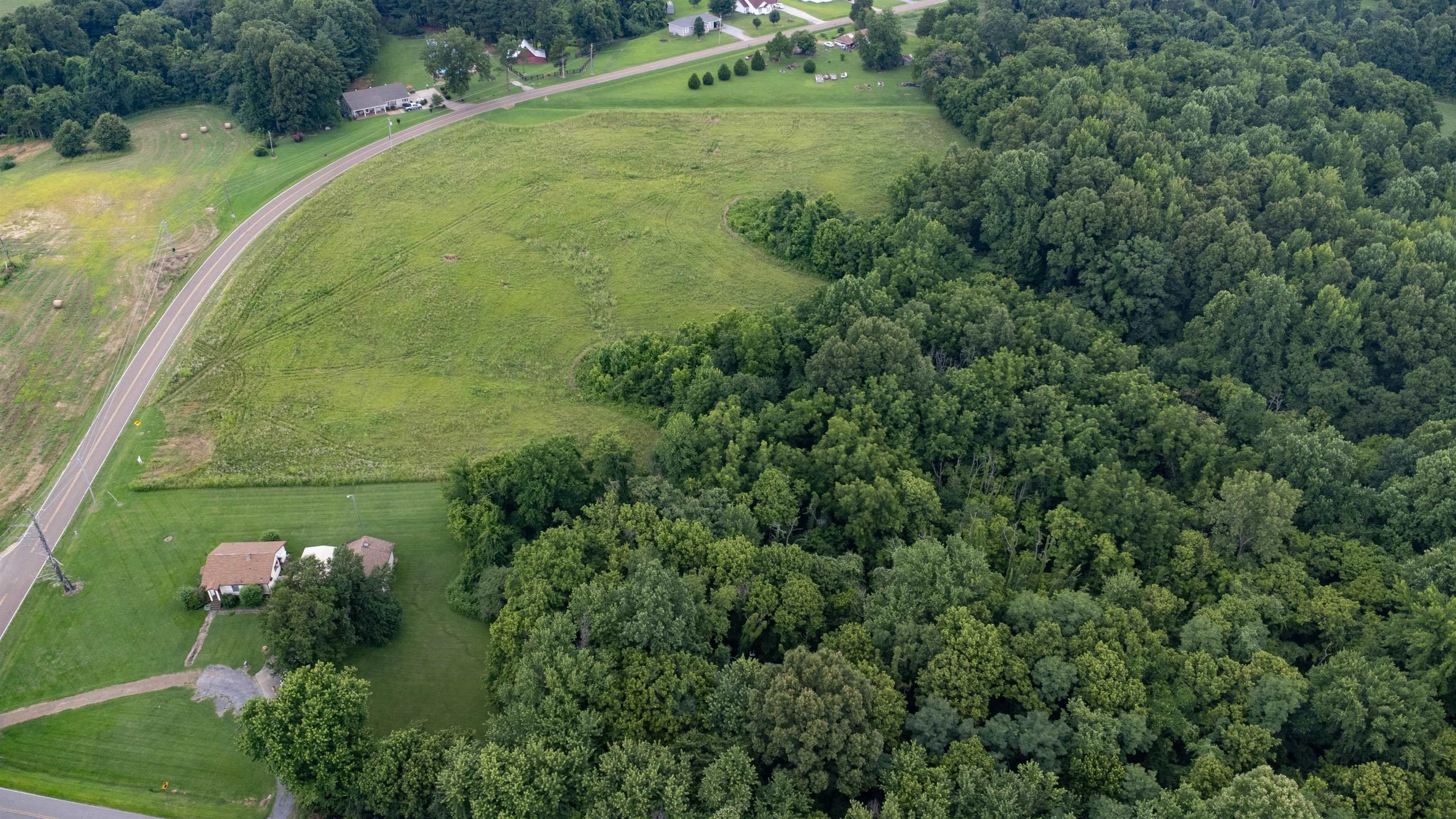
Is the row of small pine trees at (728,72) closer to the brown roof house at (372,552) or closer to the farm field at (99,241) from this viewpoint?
the farm field at (99,241)

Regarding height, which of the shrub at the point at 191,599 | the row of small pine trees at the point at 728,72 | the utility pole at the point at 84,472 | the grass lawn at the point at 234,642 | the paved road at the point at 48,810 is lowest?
the paved road at the point at 48,810

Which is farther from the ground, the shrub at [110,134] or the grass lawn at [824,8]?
the grass lawn at [824,8]

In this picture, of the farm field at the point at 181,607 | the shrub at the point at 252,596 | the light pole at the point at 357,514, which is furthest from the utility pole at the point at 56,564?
the light pole at the point at 357,514

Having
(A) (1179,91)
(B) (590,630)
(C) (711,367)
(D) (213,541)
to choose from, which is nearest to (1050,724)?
(B) (590,630)

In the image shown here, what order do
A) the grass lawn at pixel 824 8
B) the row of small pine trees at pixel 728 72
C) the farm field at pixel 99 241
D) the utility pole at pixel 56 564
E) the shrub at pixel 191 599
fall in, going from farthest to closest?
1. the grass lawn at pixel 824 8
2. the row of small pine trees at pixel 728 72
3. the farm field at pixel 99 241
4. the utility pole at pixel 56 564
5. the shrub at pixel 191 599

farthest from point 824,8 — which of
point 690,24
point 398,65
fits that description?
point 398,65

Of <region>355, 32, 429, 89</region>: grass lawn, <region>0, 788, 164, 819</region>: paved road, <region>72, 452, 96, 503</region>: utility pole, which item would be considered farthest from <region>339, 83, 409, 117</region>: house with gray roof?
<region>0, 788, 164, 819</region>: paved road
